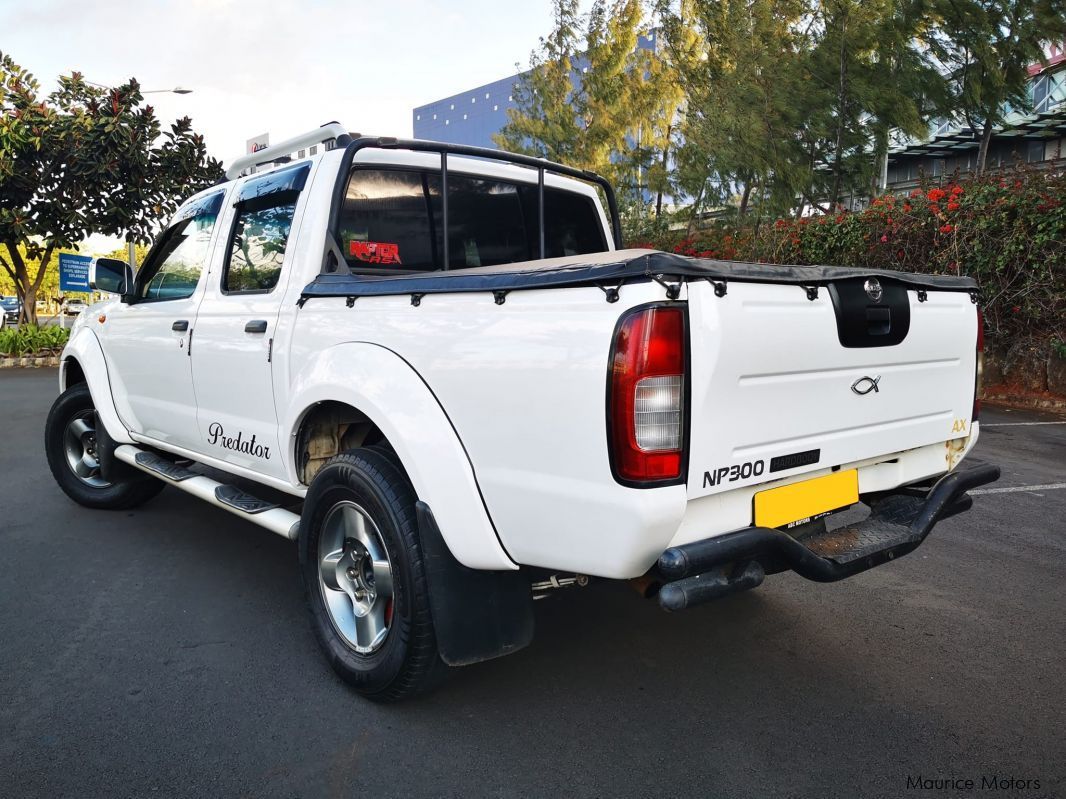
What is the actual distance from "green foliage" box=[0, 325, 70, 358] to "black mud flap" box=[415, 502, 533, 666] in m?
17.1

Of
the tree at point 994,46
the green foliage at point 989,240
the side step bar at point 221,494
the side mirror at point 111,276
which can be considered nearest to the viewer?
the side step bar at point 221,494

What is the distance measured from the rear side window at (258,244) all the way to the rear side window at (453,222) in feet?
1.03

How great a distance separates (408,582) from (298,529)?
792 mm

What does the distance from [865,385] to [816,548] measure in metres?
0.55

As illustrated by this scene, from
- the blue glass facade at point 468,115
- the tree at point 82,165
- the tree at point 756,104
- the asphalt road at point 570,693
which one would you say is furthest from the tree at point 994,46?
the blue glass facade at point 468,115

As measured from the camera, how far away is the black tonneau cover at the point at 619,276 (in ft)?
6.52

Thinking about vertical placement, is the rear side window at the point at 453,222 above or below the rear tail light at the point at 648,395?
above

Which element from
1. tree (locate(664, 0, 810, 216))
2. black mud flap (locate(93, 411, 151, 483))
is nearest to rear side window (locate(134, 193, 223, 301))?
black mud flap (locate(93, 411, 151, 483))

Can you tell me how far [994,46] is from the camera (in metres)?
11.2

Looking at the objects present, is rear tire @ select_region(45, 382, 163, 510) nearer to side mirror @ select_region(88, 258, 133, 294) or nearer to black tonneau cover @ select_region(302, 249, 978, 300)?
side mirror @ select_region(88, 258, 133, 294)

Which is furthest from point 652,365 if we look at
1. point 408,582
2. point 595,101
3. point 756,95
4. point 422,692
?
point 595,101

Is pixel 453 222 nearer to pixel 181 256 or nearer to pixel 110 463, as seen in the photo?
pixel 181 256

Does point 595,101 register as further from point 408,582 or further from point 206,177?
point 408,582
